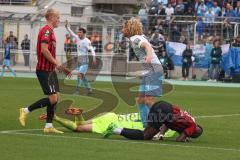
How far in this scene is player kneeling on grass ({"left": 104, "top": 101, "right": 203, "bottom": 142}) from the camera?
13.3m

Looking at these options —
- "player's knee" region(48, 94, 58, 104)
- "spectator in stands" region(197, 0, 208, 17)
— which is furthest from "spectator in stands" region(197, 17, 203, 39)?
"player's knee" region(48, 94, 58, 104)

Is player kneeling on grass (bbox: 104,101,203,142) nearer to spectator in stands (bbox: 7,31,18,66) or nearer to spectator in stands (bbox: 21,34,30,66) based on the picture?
spectator in stands (bbox: 7,31,18,66)

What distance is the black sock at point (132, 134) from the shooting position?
13.4m

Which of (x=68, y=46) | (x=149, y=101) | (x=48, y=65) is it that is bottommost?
(x=68, y=46)

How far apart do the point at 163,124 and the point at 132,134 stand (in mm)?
559

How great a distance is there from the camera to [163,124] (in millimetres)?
13500

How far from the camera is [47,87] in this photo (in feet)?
47.9

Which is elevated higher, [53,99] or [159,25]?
[159,25]

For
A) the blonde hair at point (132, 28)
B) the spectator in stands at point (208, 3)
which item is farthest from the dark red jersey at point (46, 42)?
the spectator in stands at point (208, 3)

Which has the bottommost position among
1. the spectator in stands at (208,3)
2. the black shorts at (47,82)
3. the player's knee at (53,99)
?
the player's knee at (53,99)

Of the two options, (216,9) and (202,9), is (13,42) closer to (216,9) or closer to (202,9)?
(202,9)

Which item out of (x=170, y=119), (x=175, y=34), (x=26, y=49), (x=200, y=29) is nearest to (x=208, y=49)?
(x=200, y=29)

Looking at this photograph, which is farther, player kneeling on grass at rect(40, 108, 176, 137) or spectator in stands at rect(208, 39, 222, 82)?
spectator in stands at rect(208, 39, 222, 82)

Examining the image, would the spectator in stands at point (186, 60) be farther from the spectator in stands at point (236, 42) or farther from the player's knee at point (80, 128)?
the player's knee at point (80, 128)
